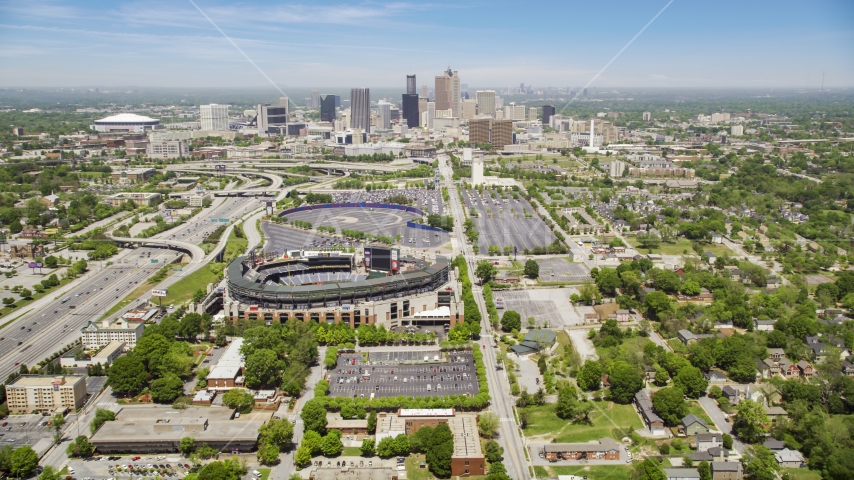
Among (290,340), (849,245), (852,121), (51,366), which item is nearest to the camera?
(51,366)

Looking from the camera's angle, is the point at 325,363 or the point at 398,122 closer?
the point at 325,363

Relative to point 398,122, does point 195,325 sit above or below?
below

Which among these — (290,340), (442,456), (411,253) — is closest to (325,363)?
(290,340)

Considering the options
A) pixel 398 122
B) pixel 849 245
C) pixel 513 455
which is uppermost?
pixel 398 122

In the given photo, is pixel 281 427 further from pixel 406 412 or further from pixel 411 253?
pixel 411 253

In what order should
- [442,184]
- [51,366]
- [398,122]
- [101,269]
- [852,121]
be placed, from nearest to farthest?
1. [51,366]
2. [101,269]
3. [442,184]
4. [852,121]
5. [398,122]

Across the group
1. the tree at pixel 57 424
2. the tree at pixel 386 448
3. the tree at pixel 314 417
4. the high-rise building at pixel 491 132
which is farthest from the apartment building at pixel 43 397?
the high-rise building at pixel 491 132
